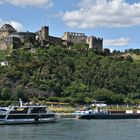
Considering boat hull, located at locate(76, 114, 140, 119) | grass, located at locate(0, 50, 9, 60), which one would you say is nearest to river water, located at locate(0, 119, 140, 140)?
boat hull, located at locate(76, 114, 140, 119)

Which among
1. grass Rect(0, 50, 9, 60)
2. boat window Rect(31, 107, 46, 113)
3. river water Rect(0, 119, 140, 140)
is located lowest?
river water Rect(0, 119, 140, 140)

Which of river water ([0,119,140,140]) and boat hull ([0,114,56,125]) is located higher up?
boat hull ([0,114,56,125])

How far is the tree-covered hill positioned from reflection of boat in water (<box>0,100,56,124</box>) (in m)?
39.8

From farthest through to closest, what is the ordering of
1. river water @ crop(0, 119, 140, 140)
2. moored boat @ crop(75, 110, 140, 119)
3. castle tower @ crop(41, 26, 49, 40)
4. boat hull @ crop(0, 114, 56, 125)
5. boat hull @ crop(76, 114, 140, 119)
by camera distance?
castle tower @ crop(41, 26, 49, 40) < moored boat @ crop(75, 110, 140, 119) < boat hull @ crop(76, 114, 140, 119) < boat hull @ crop(0, 114, 56, 125) < river water @ crop(0, 119, 140, 140)

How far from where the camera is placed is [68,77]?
16062 cm

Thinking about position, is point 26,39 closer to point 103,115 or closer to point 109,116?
point 103,115

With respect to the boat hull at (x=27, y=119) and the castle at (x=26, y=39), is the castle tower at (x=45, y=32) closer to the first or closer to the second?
the castle at (x=26, y=39)

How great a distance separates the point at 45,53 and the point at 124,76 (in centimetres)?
2497

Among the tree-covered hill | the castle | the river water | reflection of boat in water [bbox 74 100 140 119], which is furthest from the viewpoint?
the castle

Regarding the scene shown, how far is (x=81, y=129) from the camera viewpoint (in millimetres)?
80000

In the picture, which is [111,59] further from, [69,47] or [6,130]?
[6,130]

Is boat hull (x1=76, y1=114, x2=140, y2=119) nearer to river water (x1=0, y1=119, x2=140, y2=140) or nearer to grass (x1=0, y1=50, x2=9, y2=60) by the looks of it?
river water (x1=0, y1=119, x2=140, y2=140)

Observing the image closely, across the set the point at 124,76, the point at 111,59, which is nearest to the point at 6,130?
the point at 124,76

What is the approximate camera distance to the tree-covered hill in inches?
5659
